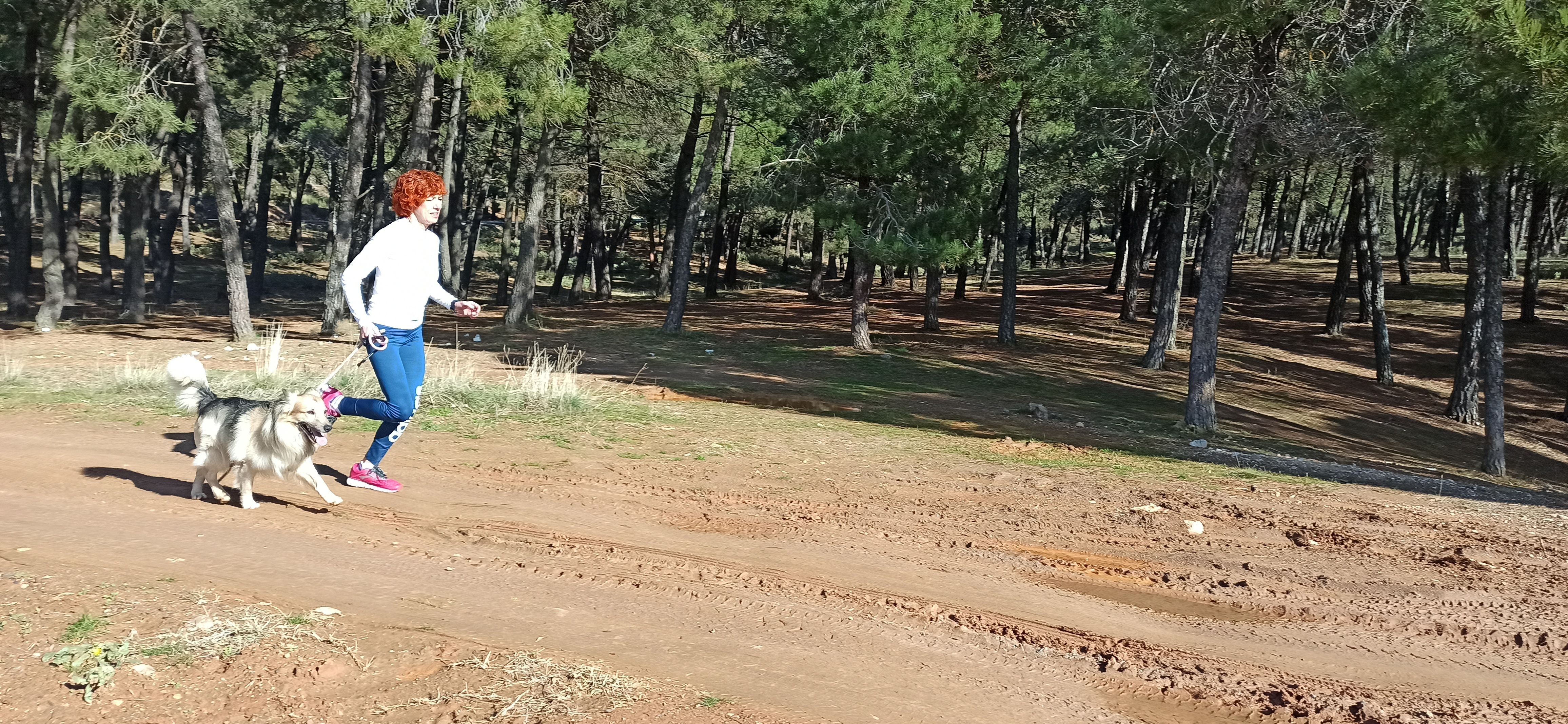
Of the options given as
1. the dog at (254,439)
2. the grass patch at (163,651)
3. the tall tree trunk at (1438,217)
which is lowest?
the grass patch at (163,651)

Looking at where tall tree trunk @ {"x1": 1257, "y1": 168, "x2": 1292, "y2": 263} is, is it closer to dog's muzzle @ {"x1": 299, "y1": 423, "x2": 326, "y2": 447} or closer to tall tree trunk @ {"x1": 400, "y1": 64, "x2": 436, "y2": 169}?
tall tree trunk @ {"x1": 400, "y1": 64, "x2": 436, "y2": 169}

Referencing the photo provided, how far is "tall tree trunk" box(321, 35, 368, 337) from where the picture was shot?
21688 mm

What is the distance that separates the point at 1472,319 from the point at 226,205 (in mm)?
24342

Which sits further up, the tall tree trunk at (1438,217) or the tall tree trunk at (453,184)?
the tall tree trunk at (1438,217)

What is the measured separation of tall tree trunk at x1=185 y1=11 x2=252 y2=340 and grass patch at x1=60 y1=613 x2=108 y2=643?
16.7 meters

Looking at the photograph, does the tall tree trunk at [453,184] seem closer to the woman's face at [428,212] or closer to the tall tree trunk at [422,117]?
the tall tree trunk at [422,117]

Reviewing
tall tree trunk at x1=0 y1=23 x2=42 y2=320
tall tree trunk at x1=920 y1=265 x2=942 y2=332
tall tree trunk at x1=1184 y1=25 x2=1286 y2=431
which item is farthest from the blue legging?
tall tree trunk at x1=920 y1=265 x2=942 y2=332

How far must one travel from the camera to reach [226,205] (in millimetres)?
20047

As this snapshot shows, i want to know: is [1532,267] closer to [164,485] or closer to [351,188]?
[351,188]

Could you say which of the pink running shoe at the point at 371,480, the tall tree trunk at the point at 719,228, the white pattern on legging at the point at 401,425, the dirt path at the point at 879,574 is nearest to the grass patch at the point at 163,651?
the dirt path at the point at 879,574

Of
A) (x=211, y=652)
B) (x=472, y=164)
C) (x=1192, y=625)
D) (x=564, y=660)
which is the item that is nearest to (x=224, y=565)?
(x=211, y=652)

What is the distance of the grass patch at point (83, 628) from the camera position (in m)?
4.30

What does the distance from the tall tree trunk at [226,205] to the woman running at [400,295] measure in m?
14.4

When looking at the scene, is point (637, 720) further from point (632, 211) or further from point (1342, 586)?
point (632, 211)
